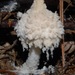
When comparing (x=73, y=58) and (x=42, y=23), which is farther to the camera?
(x=73, y=58)

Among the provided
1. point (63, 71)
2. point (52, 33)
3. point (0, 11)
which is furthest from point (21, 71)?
point (0, 11)

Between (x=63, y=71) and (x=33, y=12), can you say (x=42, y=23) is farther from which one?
(x=63, y=71)

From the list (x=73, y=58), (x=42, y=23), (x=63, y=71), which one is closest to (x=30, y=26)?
(x=42, y=23)

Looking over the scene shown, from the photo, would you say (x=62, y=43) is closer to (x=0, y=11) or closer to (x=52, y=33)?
(x=52, y=33)

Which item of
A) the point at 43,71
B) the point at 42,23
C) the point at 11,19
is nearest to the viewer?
the point at 42,23

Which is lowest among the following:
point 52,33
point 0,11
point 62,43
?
point 62,43

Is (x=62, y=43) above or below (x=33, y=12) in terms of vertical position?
below

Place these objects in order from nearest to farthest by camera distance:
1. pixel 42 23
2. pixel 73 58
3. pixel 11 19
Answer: pixel 42 23
pixel 11 19
pixel 73 58
